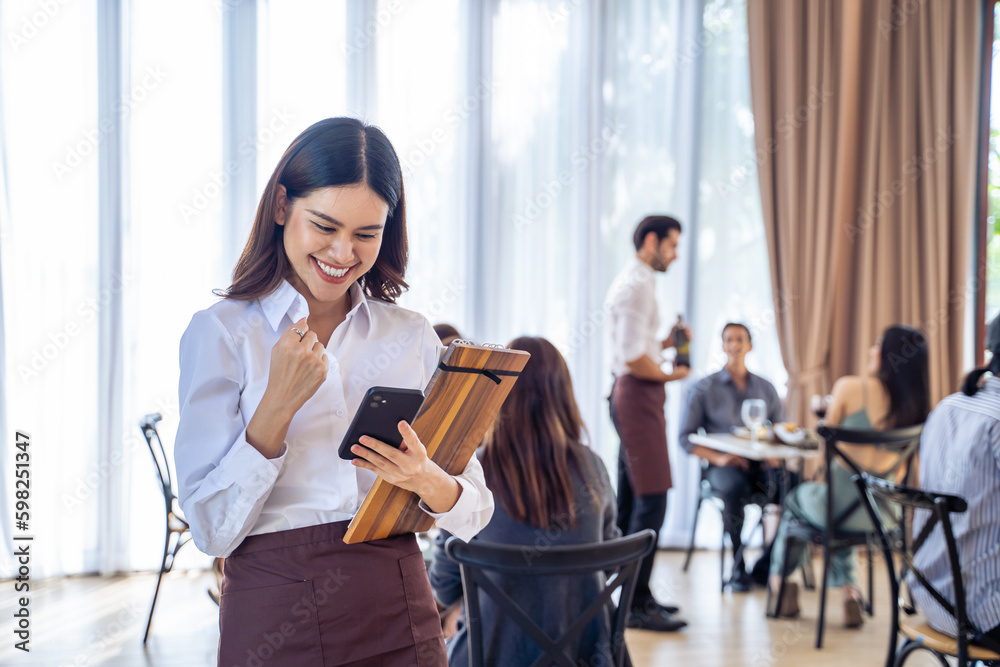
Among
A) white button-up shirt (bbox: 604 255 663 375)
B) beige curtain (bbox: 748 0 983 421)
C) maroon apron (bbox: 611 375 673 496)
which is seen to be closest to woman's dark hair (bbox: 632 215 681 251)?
white button-up shirt (bbox: 604 255 663 375)

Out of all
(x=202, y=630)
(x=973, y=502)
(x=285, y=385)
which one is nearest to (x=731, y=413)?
(x=973, y=502)

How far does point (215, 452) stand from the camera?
91 cm

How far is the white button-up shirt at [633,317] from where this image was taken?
3.23m

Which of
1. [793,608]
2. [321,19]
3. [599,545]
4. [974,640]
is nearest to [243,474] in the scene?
[599,545]

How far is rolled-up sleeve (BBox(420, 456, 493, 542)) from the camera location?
3.30ft

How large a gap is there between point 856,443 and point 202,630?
8.85ft

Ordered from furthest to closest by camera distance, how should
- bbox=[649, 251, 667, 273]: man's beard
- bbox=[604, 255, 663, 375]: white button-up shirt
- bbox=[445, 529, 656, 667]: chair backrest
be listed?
1. bbox=[649, 251, 667, 273]: man's beard
2. bbox=[604, 255, 663, 375]: white button-up shirt
3. bbox=[445, 529, 656, 667]: chair backrest

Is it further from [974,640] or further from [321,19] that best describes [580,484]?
[321,19]

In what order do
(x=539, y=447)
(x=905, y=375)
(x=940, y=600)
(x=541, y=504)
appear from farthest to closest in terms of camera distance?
(x=905, y=375) < (x=940, y=600) < (x=539, y=447) < (x=541, y=504)

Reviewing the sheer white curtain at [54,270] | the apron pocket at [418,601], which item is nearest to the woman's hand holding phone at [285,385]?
the apron pocket at [418,601]

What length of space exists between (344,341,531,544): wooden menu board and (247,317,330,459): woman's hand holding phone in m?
0.13

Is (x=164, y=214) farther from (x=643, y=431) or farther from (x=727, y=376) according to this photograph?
(x=727, y=376)

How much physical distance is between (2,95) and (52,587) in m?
2.38

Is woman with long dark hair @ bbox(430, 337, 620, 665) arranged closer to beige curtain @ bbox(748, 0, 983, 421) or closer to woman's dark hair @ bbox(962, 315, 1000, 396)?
woman's dark hair @ bbox(962, 315, 1000, 396)
